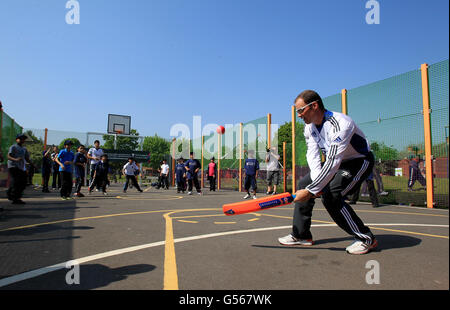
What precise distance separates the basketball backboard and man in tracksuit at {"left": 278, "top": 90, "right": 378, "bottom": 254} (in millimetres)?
28390

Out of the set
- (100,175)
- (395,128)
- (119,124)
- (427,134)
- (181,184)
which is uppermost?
(119,124)

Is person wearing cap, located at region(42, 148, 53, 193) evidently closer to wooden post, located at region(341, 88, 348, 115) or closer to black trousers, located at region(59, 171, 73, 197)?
black trousers, located at region(59, 171, 73, 197)

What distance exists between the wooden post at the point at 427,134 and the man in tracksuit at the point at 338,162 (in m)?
6.39

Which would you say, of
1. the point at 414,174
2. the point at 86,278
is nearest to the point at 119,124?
the point at 414,174

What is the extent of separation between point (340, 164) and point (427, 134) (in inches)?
277

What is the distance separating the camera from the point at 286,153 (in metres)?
14.6

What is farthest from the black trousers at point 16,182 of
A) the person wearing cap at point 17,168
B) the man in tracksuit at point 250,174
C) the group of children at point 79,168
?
the man in tracksuit at point 250,174

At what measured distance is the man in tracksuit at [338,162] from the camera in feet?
9.53

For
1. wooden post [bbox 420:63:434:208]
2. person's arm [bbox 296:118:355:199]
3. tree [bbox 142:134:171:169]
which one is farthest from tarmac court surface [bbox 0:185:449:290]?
tree [bbox 142:134:171:169]

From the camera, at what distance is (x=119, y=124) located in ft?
97.2

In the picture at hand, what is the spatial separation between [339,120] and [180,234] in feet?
8.87

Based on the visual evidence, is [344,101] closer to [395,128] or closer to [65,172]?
[395,128]

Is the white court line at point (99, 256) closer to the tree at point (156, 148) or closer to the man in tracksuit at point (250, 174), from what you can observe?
the man in tracksuit at point (250, 174)
